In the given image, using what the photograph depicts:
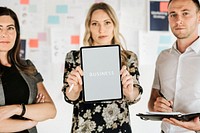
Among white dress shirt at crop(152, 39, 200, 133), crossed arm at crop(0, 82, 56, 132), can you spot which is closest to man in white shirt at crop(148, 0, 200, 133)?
white dress shirt at crop(152, 39, 200, 133)

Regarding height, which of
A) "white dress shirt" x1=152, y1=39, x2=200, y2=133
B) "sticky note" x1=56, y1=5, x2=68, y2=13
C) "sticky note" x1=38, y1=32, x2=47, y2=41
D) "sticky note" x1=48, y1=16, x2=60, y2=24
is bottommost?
"white dress shirt" x1=152, y1=39, x2=200, y2=133

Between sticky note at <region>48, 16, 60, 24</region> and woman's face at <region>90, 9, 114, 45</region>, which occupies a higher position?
sticky note at <region>48, 16, 60, 24</region>

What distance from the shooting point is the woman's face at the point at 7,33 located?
5.78ft

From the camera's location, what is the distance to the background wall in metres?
2.61

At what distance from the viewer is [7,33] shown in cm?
178

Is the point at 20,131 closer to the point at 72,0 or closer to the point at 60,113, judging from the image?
the point at 60,113

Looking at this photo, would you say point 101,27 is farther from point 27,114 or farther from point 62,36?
point 62,36

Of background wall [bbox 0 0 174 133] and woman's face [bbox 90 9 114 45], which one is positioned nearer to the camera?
woman's face [bbox 90 9 114 45]

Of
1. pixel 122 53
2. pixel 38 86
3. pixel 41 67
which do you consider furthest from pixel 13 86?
pixel 41 67

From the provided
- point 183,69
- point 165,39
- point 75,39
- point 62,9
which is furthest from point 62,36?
point 183,69

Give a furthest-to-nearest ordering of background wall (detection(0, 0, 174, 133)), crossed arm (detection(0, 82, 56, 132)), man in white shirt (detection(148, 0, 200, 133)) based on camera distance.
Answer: background wall (detection(0, 0, 174, 133)) < man in white shirt (detection(148, 0, 200, 133)) < crossed arm (detection(0, 82, 56, 132))

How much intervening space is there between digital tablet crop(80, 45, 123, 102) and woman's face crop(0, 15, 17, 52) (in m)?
0.41

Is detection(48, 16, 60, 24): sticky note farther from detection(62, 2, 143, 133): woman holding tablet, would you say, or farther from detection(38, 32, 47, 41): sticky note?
detection(62, 2, 143, 133): woman holding tablet

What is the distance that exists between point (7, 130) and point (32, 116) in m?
0.14
